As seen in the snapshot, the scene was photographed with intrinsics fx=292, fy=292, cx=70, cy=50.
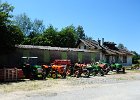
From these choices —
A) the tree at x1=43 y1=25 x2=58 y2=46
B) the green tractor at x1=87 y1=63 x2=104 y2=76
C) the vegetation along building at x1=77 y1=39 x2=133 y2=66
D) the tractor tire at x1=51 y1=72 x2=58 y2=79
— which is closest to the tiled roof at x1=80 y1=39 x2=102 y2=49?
the vegetation along building at x1=77 y1=39 x2=133 y2=66

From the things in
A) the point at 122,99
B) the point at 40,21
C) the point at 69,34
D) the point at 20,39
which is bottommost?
the point at 122,99

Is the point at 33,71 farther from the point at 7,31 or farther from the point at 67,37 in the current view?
the point at 67,37

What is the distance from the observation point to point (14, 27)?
26.4 metres

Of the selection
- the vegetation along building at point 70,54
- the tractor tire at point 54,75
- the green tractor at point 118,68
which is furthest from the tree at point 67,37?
the tractor tire at point 54,75

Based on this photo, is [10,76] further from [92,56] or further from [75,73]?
[92,56]

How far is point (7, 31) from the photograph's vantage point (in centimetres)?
2548

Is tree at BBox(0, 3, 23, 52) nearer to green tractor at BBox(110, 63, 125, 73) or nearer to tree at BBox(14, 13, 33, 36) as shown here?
green tractor at BBox(110, 63, 125, 73)

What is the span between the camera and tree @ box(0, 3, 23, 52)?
25109 mm

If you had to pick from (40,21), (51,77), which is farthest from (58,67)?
(40,21)

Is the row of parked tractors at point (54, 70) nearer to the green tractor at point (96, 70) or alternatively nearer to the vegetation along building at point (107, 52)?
the green tractor at point (96, 70)

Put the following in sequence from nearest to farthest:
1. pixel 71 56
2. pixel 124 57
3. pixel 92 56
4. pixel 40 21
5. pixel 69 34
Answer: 1. pixel 71 56
2. pixel 92 56
3. pixel 124 57
4. pixel 69 34
5. pixel 40 21

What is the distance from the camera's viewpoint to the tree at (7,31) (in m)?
25.1

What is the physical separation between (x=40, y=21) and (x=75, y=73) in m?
62.6

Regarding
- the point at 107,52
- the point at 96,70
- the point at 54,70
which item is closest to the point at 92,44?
the point at 107,52
